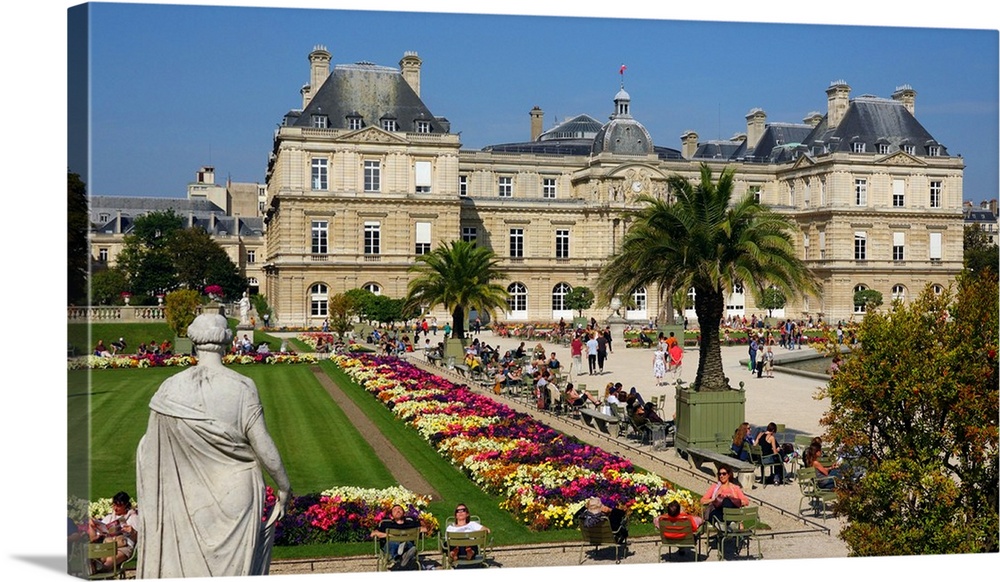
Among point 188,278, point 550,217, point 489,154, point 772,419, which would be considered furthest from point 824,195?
point 772,419

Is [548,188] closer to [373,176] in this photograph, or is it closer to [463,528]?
[373,176]

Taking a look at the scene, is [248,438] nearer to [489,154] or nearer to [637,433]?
[637,433]

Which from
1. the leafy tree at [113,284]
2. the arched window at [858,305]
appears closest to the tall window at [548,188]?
the arched window at [858,305]

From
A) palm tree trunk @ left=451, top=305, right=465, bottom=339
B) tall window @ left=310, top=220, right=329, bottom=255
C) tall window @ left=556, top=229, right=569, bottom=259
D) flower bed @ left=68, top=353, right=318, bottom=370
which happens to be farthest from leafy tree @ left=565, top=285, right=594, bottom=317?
flower bed @ left=68, top=353, right=318, bottom=370

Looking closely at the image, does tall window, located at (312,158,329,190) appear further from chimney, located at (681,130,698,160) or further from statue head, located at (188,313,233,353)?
statue head, located at (188,313,233,353)

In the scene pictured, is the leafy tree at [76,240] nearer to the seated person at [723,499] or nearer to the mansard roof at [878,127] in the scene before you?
the seated person at [723,499]

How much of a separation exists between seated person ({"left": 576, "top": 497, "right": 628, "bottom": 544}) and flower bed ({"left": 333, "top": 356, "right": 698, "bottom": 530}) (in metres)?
0.95

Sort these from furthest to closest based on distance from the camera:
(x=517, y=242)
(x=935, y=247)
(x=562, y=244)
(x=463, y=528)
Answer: (x=562, y=244) < (x=517, y=242) < (x=935, y=247) < (x=463, y=528)

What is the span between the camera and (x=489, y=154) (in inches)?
2881

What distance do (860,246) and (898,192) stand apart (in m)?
4.11

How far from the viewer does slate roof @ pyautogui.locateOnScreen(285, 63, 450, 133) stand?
202 ft

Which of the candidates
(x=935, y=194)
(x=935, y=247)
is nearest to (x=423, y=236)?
(x=935, y=247)

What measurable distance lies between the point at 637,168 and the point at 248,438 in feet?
Result: 205

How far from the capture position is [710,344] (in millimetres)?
20734
